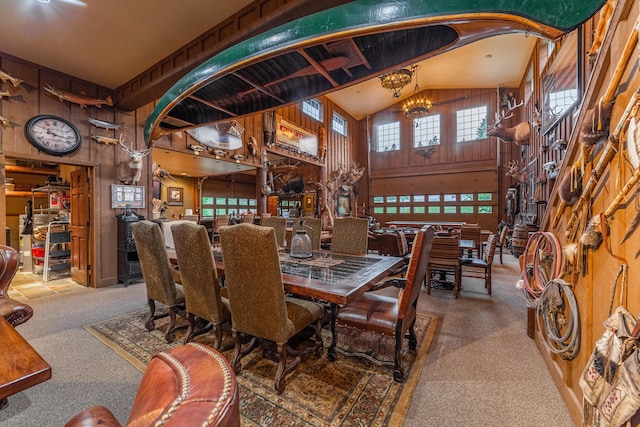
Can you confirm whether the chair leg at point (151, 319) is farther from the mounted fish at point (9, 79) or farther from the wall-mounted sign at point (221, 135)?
the wall-mounted sign at point (221, 135)

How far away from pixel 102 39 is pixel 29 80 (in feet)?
4.84

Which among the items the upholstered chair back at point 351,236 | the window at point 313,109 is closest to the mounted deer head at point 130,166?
the upholstered chair back at point 351,236

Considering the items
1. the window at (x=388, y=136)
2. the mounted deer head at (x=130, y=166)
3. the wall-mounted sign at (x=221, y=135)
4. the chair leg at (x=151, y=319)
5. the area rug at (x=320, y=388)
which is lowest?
the area rug at (x=320, y=388)

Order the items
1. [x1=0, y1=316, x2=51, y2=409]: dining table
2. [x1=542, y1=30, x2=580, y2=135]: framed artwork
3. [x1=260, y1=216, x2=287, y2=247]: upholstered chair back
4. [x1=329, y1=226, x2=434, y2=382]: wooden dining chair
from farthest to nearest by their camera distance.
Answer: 1. [x1=260, y1=216, x2=287, y2=247]: upholstered chair back
2. [x1=542, y1=30, x2=580, y2=135]: framed artwork
3. [x1=329, y1=226, x2=434, y2=382]: wooden dining chair
4. [x1=0, y1=316, x2=51, y2=409]: dining table

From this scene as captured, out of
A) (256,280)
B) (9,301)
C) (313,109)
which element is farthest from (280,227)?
(313,109)

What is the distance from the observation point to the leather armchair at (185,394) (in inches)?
15.7

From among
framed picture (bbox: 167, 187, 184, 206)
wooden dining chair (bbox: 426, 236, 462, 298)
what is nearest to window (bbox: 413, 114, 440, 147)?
wooden dining chair (bbox: 426, 236, 462, 298)

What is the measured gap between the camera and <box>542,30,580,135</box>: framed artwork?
3414 millimetres

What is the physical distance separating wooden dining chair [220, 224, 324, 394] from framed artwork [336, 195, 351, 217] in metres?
8.57

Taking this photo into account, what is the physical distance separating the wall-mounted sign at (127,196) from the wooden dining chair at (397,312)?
4355mm

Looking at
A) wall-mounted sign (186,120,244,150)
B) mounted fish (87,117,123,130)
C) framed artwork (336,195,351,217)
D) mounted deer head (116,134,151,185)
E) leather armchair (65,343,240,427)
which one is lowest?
leather armchair (65,343,240,427)

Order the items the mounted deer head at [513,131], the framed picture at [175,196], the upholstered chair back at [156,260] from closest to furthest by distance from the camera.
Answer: the upholstered chair back at [156,260] < the mounted deer head at [513,131] < the framed picture at [175,196]

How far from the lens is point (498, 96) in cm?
936

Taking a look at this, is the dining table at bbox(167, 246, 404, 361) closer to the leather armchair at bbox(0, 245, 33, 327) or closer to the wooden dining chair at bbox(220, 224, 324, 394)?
the wooden dining chair at bbox(220, 224, 324, 394)
